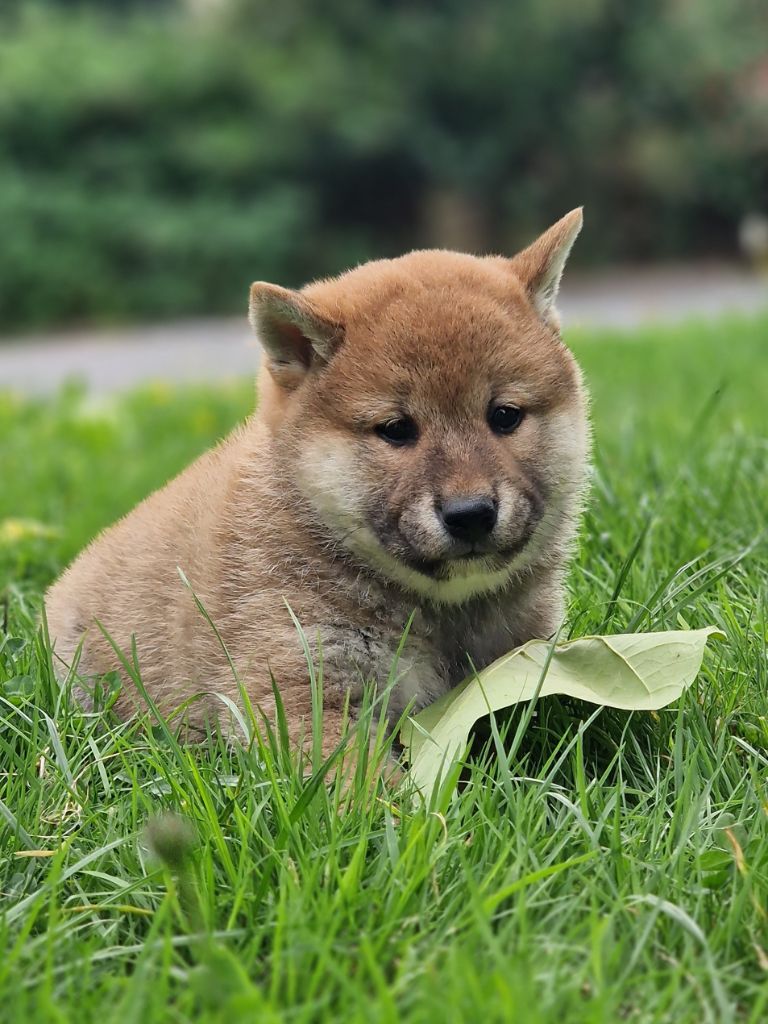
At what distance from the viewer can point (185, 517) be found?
328cm

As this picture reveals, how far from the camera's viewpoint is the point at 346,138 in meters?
16.6

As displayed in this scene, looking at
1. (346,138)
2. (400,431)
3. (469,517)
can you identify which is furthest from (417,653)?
(346,138)

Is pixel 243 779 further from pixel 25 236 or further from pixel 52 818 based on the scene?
pixel 25 236

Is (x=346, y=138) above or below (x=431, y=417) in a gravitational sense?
above

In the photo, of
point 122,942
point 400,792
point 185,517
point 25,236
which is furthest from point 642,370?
point 25,236

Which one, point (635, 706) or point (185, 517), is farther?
point (185, 517)

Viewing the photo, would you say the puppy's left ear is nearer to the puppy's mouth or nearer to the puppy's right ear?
the puppy's right ear

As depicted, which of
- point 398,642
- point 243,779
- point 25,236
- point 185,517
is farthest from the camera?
point 25,236

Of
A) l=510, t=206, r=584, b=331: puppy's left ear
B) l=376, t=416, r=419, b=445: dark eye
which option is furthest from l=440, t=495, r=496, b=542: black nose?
l=510, t=206, r=584, b=331: puppy's left ear

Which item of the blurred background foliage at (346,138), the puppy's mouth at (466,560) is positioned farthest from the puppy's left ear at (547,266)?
the blurred background foliage at (346,138)

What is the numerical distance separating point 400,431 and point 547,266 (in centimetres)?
64

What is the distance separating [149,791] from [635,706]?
1.02 meters

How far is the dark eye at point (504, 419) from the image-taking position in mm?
2895

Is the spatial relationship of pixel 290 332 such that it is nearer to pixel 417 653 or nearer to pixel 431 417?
pixel 431 417
